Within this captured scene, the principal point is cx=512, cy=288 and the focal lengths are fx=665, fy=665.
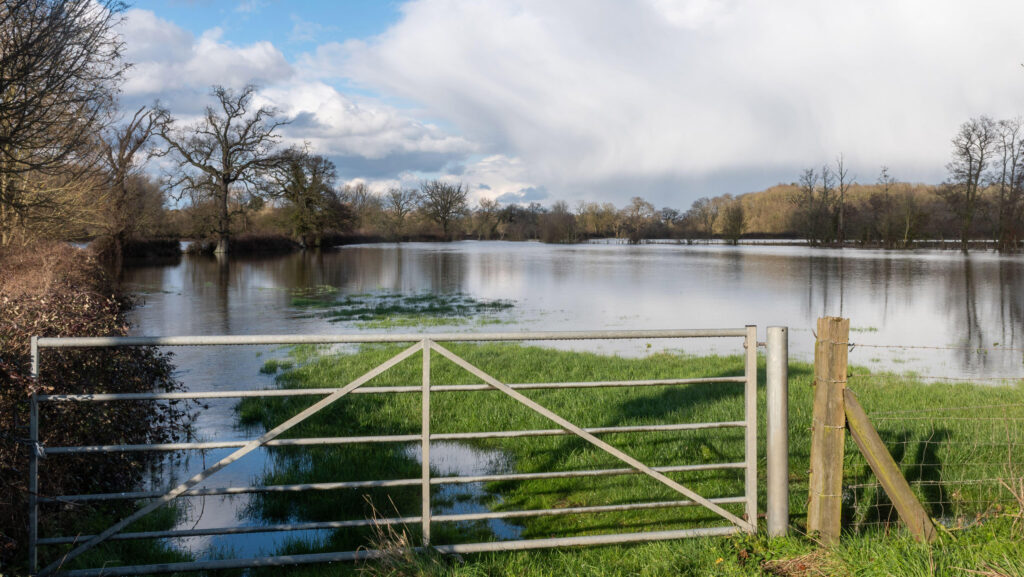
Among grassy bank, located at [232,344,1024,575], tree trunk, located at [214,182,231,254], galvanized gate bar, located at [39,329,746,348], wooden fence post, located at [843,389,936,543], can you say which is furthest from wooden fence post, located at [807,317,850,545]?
tree trunk, located at [214,182,231,254]

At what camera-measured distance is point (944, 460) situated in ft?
20.1

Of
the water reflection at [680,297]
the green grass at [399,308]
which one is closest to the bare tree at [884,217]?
the water reflection at [680,297]

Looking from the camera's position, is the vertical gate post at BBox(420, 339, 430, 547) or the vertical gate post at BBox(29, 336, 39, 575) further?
the vertical gate post at BBox(420, 339, 430, 547)

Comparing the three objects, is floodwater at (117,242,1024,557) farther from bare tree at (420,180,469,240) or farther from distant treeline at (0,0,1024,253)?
bare tree at (420,180,469,240)

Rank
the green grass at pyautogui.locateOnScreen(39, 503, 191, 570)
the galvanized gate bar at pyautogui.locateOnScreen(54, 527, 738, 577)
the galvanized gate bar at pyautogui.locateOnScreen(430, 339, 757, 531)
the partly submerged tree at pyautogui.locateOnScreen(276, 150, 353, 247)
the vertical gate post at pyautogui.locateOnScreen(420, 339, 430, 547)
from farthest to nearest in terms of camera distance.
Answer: the partly submerged tree at pyautogui.locateOnScreen(276, 150, 353, 247) < the green grass at pyautogui.locateOnScreen(39, 503, 191, 570) < the galvanized gate bar at pyautogui.locateOnScreen(430, 339, 757, 531) < the vertical gate post at pyautogui.locateOnScreen(420, 339, 430, 547) < the galvanized gate bar at pyautogui.locateOnScreen(54, 527, 738, 577)

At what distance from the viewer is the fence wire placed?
16.7 feet

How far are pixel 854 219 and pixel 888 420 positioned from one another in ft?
286

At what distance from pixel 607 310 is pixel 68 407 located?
18.6 meters

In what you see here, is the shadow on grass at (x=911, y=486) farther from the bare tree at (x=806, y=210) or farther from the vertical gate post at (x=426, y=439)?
the bare tree at (x=806, y=210)

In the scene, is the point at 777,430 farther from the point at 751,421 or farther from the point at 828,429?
the point at 828,429

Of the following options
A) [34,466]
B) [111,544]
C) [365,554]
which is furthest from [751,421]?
[111,544]

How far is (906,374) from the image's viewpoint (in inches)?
453

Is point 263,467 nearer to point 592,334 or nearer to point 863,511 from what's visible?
point 592,334

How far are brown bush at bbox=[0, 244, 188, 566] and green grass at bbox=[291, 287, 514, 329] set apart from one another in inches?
430
